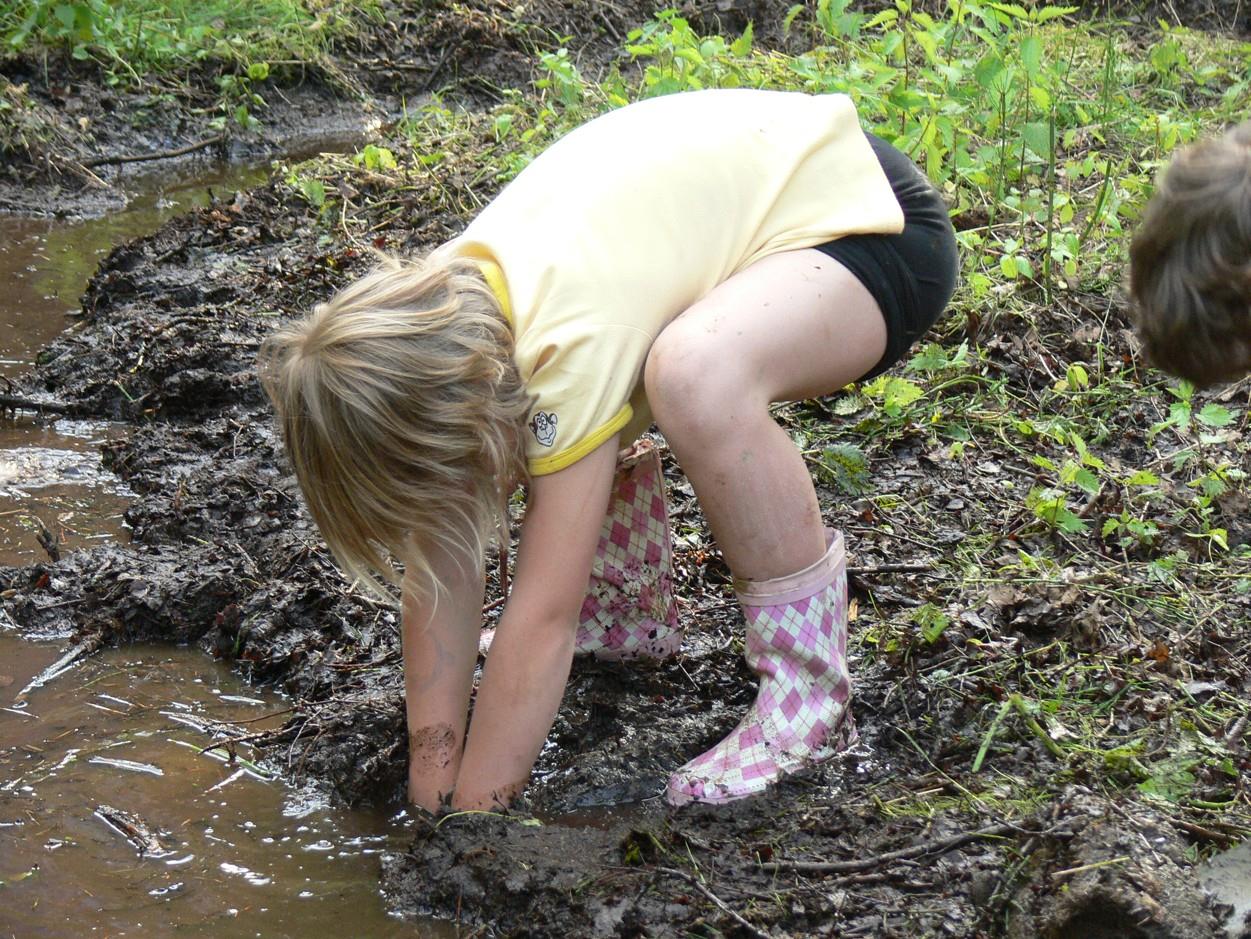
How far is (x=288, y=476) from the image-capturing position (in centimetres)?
337

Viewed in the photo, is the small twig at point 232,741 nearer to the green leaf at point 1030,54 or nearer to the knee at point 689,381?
the knee at point 689,381

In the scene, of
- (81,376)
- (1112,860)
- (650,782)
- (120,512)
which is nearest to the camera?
(1112,860)

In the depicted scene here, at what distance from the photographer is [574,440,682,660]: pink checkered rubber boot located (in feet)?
8.26

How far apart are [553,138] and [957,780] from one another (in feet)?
12.2

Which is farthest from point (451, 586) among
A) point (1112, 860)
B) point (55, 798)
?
point (1112, 860)

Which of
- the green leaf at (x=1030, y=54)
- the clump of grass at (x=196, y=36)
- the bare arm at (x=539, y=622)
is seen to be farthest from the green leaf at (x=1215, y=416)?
the clump of grass at (x=196, y=36)

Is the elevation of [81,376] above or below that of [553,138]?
below

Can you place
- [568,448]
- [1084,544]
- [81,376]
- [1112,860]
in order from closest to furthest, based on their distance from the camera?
[1112,860], [568,448], [1084,544], [81,376]

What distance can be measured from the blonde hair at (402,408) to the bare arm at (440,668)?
0.12 m

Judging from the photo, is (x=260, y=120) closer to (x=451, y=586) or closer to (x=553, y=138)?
(x=553, y=138)

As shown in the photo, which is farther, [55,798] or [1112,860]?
[55,798]

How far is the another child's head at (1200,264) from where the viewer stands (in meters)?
1.62

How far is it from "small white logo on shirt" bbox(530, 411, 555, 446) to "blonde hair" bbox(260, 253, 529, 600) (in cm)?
2

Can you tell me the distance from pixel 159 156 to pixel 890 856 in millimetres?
5733
